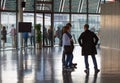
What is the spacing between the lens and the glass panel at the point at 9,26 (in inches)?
1156

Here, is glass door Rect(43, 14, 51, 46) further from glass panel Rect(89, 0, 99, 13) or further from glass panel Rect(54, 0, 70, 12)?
glass panel Rect(89, 0, 99, 13)

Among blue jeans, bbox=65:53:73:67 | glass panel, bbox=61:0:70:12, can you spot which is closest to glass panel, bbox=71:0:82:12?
glass panel, bbox=61:0:70:12

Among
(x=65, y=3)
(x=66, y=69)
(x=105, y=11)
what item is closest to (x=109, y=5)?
(x=105, y=11)

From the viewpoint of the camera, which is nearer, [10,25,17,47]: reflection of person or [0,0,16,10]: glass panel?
[0,0,16,10]: glass panel

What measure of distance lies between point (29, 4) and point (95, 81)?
70.6ft

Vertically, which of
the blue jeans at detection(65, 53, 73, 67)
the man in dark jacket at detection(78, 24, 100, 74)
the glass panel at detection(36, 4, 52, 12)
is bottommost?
the blue jeans at detection(65, 53, 73, 67)

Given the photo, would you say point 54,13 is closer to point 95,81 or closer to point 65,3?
point 65,3

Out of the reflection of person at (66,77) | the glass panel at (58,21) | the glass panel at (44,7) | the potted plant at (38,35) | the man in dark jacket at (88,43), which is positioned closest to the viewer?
the reflection of person at (66,77)

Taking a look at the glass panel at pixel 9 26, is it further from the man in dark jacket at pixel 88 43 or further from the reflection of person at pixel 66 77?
the reflection of person at pixel 66 77

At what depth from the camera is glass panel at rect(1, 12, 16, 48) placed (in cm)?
2938

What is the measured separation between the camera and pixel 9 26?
30.0m

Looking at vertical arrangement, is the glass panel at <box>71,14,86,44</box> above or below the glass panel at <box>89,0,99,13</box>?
below

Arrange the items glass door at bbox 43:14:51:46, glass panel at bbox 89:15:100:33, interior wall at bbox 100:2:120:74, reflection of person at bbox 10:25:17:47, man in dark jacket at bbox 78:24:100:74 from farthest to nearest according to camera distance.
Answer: glass panel at bbox 89:15:100:33, glass door at bbox 43:14:51:46, reflection of person at bbox 10:25:17:47, interior wall at bbox 100:2:120:74, man in dark jacket at bbox 78:24:100:74

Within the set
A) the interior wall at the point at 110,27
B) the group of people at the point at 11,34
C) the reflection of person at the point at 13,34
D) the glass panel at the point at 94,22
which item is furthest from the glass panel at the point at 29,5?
the glass panel at the point at 94,22
